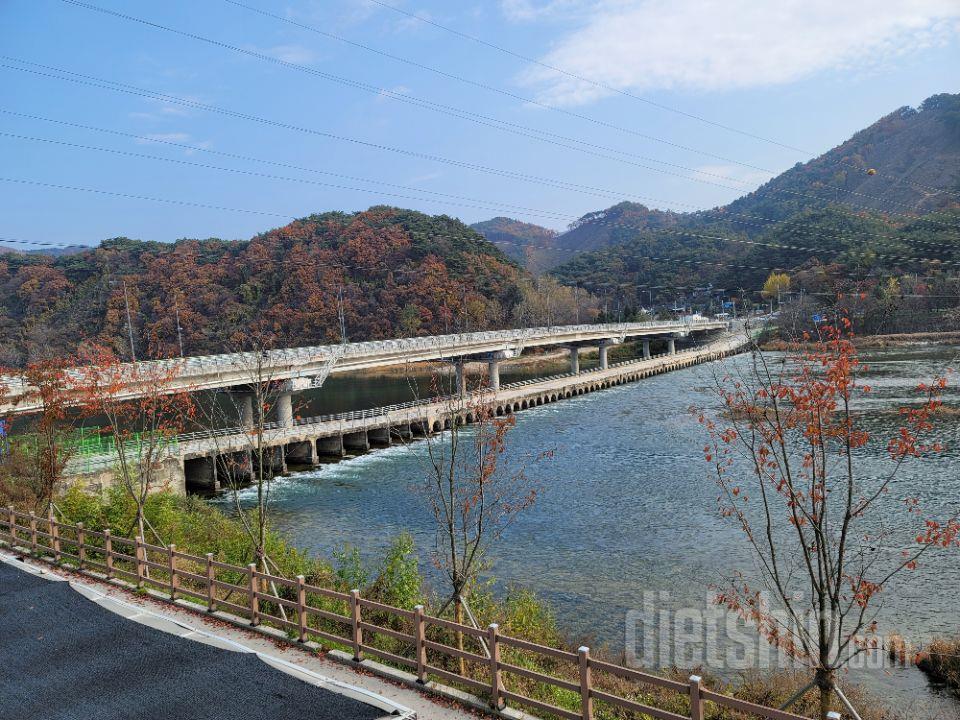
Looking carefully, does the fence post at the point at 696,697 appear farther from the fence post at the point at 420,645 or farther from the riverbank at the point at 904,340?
the riverbank at the point at 904,340

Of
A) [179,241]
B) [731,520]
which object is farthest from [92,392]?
[179,241]

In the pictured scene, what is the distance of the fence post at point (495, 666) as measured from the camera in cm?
900

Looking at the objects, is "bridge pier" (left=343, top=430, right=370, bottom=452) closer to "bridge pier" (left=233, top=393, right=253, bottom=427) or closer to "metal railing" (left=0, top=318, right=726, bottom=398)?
"metal railing" (left=0, top=318, right=726, bottom=398)

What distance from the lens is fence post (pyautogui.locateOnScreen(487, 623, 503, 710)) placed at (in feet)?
29.5

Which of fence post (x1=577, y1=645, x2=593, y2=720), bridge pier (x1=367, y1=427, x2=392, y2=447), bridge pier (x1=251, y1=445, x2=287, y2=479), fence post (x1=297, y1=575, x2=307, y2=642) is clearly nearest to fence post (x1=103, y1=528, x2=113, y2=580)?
fence post (x1=297, y1=575, x2=307, y2=642)

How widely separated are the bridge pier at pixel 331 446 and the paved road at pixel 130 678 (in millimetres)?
32754

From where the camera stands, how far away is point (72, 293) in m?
87.2

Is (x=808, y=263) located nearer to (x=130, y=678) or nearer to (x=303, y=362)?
(x=303, y=362)

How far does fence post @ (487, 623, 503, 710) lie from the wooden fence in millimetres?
13

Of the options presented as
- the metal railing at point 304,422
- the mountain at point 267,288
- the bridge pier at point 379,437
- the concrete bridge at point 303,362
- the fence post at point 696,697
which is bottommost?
the bridge pier at point 379,437

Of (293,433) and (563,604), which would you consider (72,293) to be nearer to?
(293,433)

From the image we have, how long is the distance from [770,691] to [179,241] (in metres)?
116

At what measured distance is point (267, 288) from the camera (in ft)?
327

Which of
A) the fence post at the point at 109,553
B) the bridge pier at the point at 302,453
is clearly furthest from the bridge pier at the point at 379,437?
the fence post at the point at 109,553
